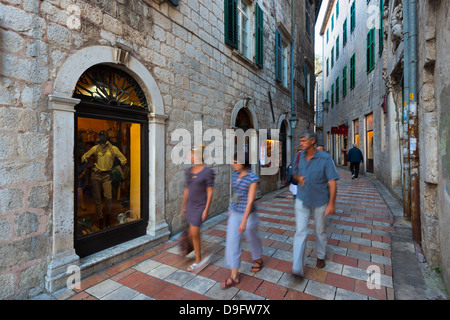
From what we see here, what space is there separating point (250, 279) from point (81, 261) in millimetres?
2083

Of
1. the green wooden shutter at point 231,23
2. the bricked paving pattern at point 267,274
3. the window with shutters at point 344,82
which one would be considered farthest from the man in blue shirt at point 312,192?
the window with shutters at point 344,82

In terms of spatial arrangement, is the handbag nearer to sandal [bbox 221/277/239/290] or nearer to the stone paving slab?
the stone paving slab

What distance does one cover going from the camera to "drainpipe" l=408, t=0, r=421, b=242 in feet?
12.5

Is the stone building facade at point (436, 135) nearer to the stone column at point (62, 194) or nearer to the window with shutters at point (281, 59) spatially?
the stone column at point (62, 194)

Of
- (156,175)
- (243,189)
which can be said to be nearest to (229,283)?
(243,189)

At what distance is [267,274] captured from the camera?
9.39 ft

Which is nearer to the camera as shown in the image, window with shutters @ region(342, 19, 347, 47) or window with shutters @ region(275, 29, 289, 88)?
window with shutters @ region(275, 29, 289, 88)

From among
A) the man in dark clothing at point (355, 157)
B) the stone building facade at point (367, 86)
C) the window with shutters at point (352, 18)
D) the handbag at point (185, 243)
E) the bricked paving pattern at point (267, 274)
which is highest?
the window with shutters at point (352, 18)

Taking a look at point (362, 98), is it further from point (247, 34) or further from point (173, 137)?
point (173, 137)

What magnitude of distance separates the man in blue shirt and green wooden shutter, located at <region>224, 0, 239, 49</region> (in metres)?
4.29

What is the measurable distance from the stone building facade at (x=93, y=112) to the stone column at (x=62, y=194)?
0.04 feet

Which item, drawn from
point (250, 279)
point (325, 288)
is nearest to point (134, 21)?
point (250, 279)

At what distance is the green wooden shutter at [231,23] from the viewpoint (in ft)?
19.2

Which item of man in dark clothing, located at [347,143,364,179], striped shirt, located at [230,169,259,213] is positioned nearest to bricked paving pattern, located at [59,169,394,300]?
striped shirt, located at [230,169,259,213]
